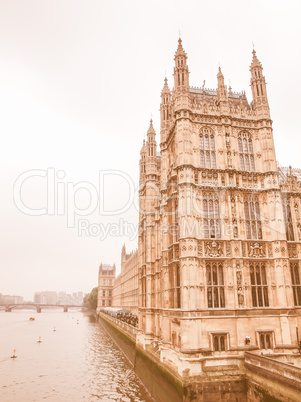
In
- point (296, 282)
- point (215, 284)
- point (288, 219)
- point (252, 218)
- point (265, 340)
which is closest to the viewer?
point (265, 340)

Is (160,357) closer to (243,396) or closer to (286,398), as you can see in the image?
(243,396)

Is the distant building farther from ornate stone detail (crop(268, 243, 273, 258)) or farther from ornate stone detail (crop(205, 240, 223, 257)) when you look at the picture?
ornate stone detail (crop(268, 243, 273, 258))

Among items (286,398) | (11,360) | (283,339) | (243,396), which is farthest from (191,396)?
(11,360)

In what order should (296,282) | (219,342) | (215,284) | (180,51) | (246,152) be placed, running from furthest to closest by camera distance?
(180,51) < (246,152) < (296,282) < (215,284) < (219,342)

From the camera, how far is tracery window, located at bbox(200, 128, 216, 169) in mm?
30156

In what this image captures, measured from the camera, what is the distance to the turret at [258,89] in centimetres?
3169

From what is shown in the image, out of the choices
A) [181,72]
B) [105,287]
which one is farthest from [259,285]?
[105,287]

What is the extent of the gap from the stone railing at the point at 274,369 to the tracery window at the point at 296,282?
7591 mm

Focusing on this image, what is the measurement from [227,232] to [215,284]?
15.2 feet

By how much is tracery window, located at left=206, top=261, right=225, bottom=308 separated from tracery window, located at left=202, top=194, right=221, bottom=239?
2563 mm

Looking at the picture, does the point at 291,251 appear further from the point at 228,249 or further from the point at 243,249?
the point at 228,249

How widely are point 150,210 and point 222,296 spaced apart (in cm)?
2061

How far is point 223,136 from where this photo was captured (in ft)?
101

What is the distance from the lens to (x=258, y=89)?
106 ft
